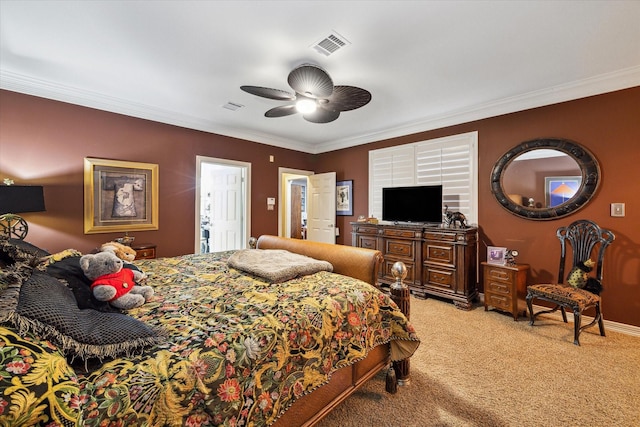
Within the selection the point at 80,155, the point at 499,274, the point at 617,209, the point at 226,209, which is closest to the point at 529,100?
the point at 617,209

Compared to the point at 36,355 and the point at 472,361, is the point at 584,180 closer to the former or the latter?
the point at 472,361

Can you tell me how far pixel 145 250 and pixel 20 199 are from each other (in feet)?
4.12

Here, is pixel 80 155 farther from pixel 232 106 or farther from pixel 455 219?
pixel 455 219

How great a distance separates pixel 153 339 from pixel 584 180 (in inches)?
162

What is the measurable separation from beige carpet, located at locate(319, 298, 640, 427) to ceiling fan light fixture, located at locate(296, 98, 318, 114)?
252 centimetres

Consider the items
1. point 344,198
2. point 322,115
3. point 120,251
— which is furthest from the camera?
point 344,198

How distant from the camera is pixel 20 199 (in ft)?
8.21

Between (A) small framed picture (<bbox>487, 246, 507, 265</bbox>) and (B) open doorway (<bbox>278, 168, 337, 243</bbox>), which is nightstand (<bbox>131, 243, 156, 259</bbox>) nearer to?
(B) open doorway (<bbox>278, 168, 337, 243</bbox>)

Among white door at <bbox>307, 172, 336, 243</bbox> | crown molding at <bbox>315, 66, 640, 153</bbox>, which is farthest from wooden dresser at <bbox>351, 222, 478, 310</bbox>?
crown molding at <bbox>315, 66, 640, 153</bbox>

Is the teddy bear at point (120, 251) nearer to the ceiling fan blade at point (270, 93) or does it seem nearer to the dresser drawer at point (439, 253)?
the ceiling fan blade at point (270, 93)

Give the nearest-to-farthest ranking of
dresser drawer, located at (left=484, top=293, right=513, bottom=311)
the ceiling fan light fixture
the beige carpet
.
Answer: the beige carpet < the ceiling fan light fixture < dresser drawer, located at (left=484, top=293, right=513, bottom=311)

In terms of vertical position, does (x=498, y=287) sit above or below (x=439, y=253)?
below

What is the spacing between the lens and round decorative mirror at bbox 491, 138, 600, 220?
2.86 metres

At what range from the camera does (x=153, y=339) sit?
0.96m
